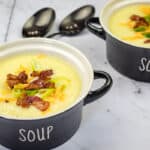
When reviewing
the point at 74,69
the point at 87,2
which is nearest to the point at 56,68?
the point at 74,69

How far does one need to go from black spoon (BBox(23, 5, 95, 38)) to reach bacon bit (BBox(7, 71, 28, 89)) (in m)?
0.25

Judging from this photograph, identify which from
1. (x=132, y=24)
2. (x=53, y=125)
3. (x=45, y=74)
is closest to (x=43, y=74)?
(x=45, y=74)

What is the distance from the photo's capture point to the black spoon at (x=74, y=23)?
1.09 meters

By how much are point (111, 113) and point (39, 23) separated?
0.31m

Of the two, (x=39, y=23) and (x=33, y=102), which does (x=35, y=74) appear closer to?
(x=33, y=102)

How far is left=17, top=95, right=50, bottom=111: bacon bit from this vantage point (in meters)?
0.79

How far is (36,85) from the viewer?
822 millimetres

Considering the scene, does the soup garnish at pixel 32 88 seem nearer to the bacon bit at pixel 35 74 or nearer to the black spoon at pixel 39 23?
the bacon bit at pixel 35 74

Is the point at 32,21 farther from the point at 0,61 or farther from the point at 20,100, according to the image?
the point at 20,100

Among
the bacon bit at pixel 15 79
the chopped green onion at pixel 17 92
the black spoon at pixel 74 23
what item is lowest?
the black spoon at pixel 74 23

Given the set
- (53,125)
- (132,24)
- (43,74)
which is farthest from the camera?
(132,24)

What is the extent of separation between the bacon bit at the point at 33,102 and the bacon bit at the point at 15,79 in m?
0.04

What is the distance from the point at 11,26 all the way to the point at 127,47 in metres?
0.35

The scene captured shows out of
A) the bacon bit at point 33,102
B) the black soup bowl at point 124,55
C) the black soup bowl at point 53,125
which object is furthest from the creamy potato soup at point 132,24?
the bacon bit at point 33,102
